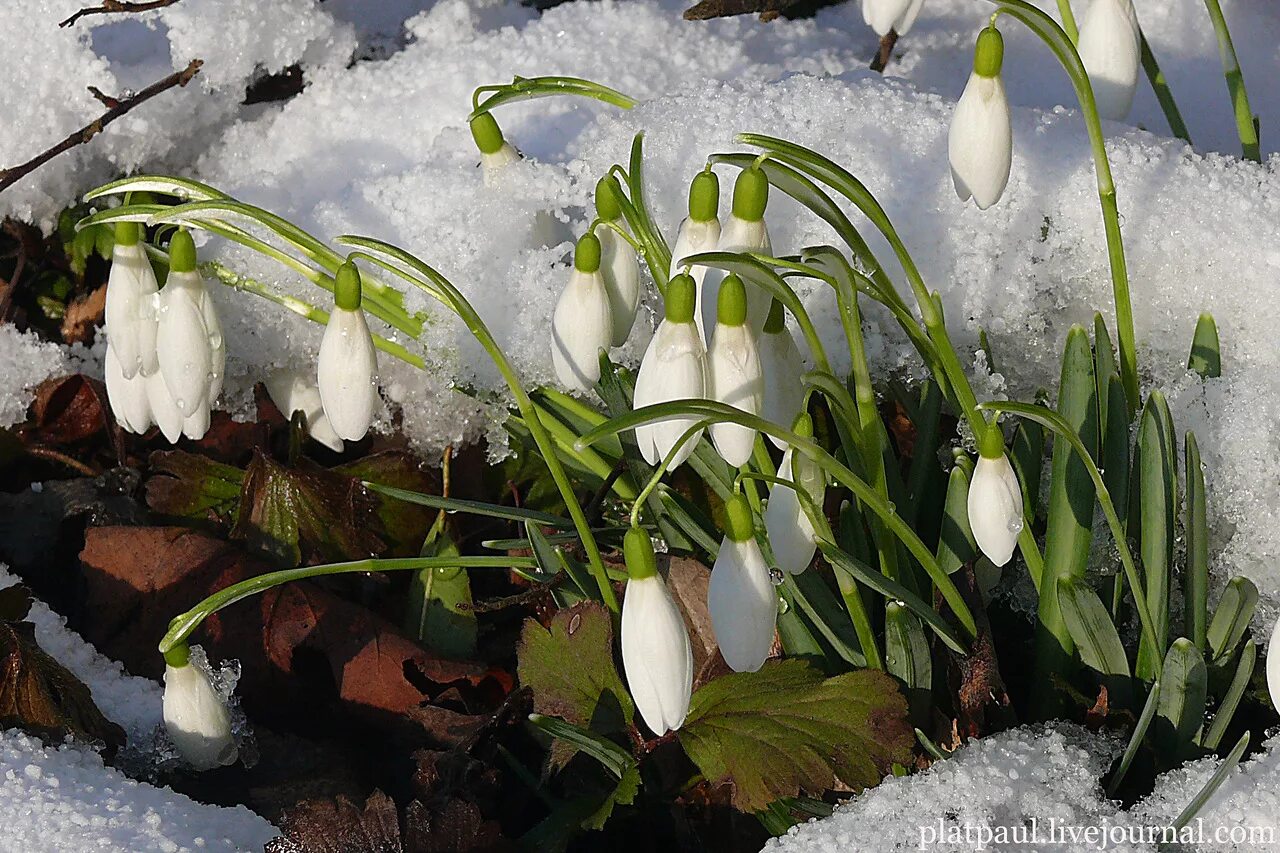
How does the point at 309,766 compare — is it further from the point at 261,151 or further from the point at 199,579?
the point at 261,151

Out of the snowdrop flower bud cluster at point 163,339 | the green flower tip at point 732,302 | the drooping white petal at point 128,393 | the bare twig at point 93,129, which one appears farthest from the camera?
the bare twig at point 93,129

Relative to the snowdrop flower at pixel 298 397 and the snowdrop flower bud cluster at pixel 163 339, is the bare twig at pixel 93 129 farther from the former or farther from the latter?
the snowdrop flower bud cluster at pixel 163 339

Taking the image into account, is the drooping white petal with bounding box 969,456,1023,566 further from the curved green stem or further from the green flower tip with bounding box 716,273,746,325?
the curved green stem

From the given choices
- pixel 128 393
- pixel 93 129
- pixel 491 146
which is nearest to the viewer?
pixel 128 393

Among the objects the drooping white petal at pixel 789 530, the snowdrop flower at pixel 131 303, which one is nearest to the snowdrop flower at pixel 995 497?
the drooping white petal at pixel 789 530

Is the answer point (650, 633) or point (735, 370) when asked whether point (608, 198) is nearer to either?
point (735, 370)

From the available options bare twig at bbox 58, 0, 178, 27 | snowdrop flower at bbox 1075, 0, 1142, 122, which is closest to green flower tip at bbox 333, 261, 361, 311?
snowdrop flower at bbox 1075, 0, 1142, 122

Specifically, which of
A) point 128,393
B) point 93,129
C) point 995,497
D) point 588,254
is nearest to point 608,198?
point 588,254
